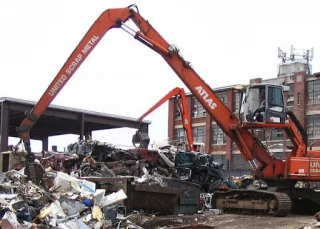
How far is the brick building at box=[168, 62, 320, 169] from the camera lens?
49.7 meters

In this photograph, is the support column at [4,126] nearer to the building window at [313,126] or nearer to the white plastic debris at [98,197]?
the white plastic debris at [98,197]

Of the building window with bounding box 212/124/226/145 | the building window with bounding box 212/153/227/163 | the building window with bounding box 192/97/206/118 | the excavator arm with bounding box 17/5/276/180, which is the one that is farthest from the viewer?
the building window with bounding box 192/97/206/118

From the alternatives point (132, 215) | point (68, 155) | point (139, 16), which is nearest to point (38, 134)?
point (68, 155)

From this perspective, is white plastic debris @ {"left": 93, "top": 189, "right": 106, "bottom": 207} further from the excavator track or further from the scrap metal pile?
the scrap metal pile

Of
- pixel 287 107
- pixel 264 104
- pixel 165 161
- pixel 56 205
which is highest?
pixel 287 107

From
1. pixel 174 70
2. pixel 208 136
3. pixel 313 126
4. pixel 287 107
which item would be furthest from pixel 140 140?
pixel 208 136

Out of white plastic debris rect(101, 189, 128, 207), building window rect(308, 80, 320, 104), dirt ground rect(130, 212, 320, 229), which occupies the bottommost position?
dirt ground rect(130, 212, 320, 229)

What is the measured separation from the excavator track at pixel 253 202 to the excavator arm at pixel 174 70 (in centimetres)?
101

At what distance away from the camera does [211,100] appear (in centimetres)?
1703

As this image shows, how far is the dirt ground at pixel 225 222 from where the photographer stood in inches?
500

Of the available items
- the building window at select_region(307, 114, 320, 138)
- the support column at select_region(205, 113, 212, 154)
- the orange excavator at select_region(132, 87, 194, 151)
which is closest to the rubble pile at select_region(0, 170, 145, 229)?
the orange excavator at select_region(132, 87, 194, 151)

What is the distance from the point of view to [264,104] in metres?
15.9

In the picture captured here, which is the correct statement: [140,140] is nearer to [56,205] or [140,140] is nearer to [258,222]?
[258,222]

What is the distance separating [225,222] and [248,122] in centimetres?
362
